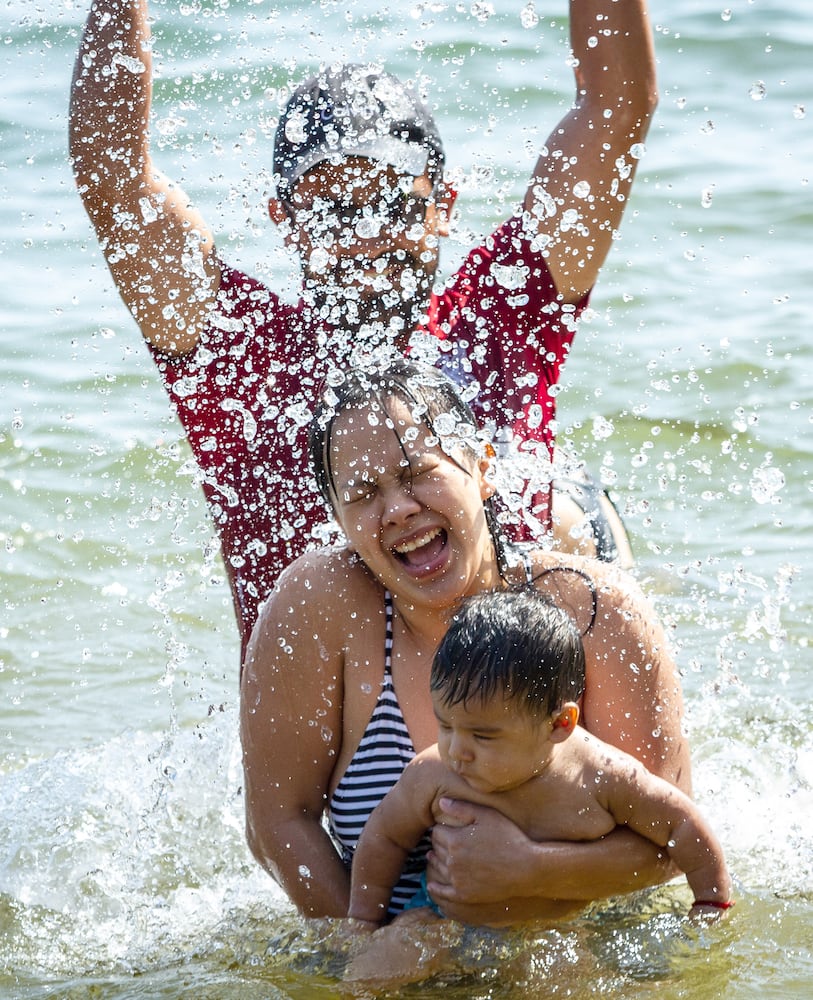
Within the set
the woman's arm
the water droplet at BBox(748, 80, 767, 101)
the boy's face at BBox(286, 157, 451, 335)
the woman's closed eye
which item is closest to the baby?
the woman's arm

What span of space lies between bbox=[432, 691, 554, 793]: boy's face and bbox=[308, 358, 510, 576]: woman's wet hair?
45cm

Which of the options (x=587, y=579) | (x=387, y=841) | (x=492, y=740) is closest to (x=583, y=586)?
(x=587, y=579)

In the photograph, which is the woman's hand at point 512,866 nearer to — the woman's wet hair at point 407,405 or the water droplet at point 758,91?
the woman's wet hair at point 407,405

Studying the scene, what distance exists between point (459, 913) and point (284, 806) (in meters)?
0.46

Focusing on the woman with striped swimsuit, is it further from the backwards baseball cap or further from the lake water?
the backwards baseball cap

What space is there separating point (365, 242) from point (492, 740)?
1320 millimetres

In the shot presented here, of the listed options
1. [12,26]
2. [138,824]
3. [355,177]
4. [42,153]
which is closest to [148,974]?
[138,824]

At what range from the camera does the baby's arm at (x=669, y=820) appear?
3225 millimetres

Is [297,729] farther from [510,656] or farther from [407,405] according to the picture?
[407,405]

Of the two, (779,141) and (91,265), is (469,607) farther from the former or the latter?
(779,141)

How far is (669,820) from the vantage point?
3230 millimetres

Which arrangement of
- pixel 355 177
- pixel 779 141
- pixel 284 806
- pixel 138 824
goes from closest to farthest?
1. pixel 284 806
2. pixel 355 177
3. pixel 138 824
4. pixel 779 141

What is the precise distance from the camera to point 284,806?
136 inches

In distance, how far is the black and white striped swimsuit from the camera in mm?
3424
